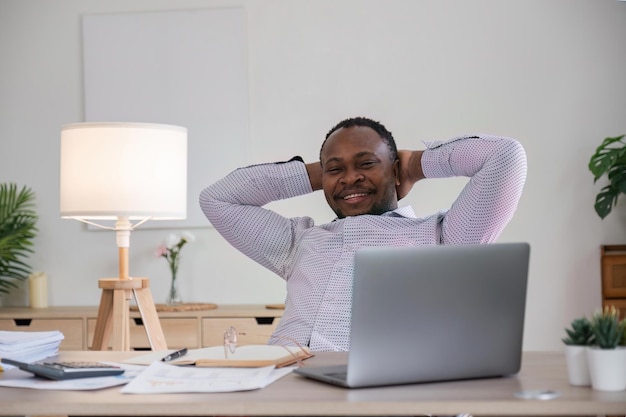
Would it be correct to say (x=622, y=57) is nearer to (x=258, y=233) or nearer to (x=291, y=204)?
(x=291, y=204)

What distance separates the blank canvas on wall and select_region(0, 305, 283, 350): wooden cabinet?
0.61m

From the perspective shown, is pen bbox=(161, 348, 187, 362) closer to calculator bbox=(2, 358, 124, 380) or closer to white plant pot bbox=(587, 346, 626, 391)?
calculator bbox=(2, 358, 124, 380)

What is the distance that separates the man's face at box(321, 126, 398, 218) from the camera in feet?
8.36

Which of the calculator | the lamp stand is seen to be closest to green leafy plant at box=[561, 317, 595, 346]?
the calculator

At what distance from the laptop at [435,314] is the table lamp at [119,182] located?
2107 millimetres

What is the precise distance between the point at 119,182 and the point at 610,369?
245cm

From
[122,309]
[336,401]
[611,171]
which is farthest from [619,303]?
[336,401]

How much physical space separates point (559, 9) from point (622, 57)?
15.7 inches

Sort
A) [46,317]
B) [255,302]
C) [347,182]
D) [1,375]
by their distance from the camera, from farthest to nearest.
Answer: [255,302], [46,317], [347,182], [1,375]

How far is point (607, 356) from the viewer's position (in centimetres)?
132

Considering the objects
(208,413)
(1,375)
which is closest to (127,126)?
(1,375)

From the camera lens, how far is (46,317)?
14.5 feet

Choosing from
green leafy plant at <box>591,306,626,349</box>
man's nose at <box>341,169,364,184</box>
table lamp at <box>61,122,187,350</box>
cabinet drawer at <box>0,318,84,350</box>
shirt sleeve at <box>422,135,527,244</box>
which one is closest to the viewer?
green leafy plant at <box>591,306,626,349</box>

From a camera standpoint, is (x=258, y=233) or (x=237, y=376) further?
(x=258, y=233)
